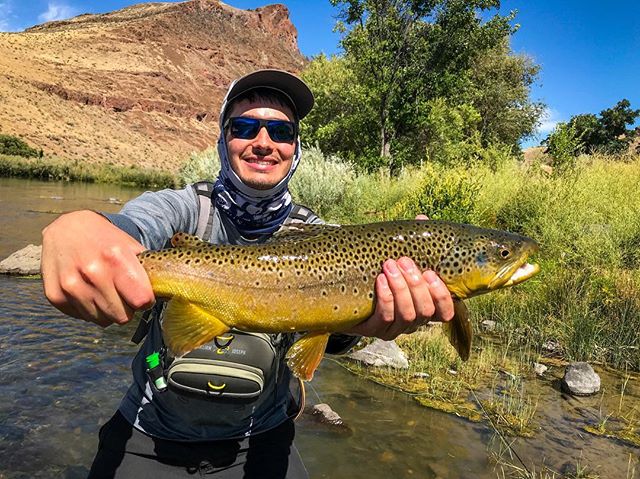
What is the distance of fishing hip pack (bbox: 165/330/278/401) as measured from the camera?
245 cm

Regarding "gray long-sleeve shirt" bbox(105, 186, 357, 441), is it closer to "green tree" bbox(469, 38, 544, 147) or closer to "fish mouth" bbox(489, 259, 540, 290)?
"fish mouth" bbox(489, 259, 540, 290)

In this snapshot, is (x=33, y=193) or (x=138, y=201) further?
(x=33, y=193)

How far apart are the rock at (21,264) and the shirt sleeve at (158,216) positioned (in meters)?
10.7

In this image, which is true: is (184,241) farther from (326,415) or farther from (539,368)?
(539,368)

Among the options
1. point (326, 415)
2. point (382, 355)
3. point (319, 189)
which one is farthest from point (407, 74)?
point (326, 415)

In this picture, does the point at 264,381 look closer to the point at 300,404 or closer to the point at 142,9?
the point at 300,404

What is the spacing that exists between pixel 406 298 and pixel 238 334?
0.95 m

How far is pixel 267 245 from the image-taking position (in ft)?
8.45

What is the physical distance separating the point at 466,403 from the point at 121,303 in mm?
5637

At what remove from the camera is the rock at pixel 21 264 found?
11.6 m

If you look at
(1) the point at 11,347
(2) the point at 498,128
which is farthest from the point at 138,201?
(2) the point at 498,128

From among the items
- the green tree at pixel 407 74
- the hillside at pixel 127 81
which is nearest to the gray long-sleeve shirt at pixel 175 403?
the green tree at pixel 407 74

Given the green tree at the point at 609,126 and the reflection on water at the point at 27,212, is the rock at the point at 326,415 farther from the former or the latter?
the green tree at the point at 609,126

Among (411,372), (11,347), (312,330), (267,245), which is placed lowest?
(11,347)
